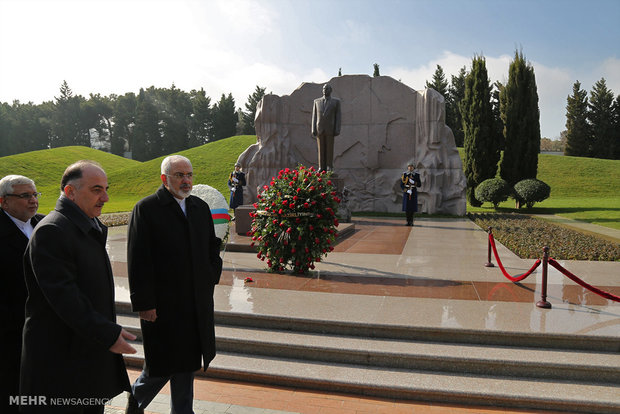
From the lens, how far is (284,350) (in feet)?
13.6

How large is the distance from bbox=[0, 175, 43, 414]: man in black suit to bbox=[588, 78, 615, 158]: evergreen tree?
48333mm

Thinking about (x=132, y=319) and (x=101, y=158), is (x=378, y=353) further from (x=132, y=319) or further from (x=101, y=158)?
(x=101, y=158)

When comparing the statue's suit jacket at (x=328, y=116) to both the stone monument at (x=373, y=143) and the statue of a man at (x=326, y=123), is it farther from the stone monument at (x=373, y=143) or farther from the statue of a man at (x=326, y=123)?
the stone monument at (x=373, y=143)

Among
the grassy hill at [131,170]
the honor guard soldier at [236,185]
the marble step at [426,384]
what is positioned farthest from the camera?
the grassy hill at [131,170]

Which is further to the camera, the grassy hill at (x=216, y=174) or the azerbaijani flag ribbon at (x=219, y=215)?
the grassy hill at (x=216, y=174)

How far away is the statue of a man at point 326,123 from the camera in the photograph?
40.3 ft

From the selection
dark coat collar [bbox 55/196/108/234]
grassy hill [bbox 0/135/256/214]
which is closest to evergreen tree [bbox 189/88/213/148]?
grassy hill [bbox 0/135/256/214]

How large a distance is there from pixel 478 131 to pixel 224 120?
37.0 m

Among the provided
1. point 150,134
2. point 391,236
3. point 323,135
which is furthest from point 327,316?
point 150,134

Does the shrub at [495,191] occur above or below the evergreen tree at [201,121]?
below

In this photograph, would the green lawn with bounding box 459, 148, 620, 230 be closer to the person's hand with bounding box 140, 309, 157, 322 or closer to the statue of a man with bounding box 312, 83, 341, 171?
the statue of a man with bounding box 312, 83, 341, 171

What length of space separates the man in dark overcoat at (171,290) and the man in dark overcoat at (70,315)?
415 mm

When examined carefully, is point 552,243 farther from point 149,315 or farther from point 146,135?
point 146,135

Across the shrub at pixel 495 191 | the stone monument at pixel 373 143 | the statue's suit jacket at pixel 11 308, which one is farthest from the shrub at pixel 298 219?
the shrub at pixel 495 191
